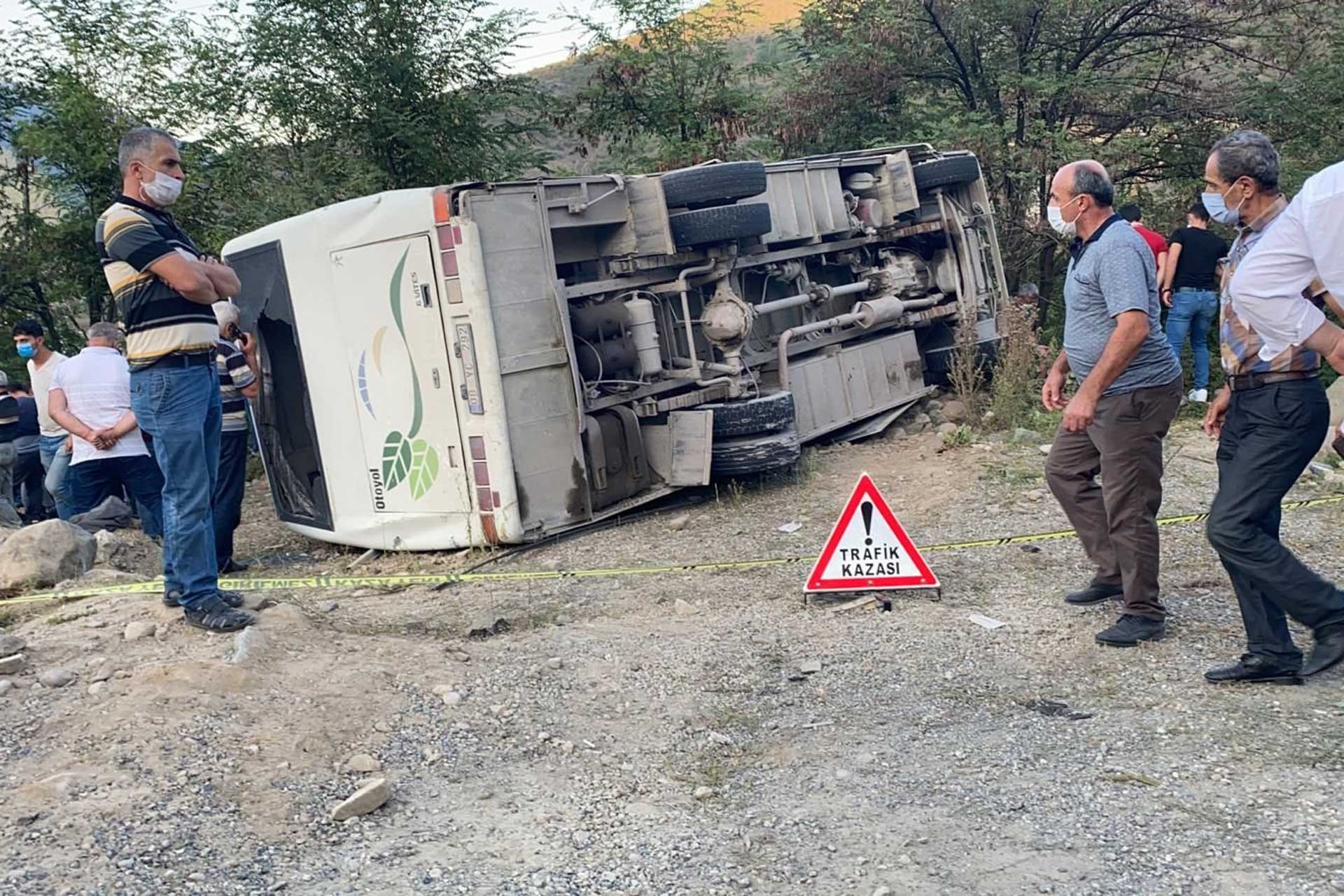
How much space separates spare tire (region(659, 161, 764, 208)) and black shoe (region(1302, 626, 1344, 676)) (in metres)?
4.65

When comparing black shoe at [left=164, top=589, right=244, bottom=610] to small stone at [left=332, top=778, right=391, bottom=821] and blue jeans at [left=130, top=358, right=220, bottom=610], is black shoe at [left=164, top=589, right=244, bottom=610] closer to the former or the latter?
blue jeans at [left=130, top=358, right=220, bottom=610]

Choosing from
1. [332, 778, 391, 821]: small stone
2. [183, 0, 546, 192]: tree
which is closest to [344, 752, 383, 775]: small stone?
[332, 778, 391, 821]: small stone

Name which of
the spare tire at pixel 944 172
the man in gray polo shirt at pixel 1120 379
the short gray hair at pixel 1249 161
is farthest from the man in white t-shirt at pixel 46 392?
the short gray hair at pixel 1249 161

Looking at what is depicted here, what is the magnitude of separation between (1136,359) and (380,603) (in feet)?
12.7

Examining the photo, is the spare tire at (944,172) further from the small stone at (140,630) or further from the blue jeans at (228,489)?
the small stone at (140,630)

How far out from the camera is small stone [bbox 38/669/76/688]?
4062 millimetres

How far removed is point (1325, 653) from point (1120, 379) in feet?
3.99

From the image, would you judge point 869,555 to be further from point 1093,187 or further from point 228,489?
point 228,489

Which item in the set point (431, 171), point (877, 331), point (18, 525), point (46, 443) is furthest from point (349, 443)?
point (431, 171)

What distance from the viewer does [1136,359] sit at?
432 cm

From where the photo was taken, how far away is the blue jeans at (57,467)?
820 centimetres

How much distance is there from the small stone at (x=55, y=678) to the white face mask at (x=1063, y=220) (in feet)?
13.8

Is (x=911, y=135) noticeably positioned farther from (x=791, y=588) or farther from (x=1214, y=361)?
(x=791, y=588)

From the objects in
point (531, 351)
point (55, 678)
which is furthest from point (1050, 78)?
point (55, 678)
